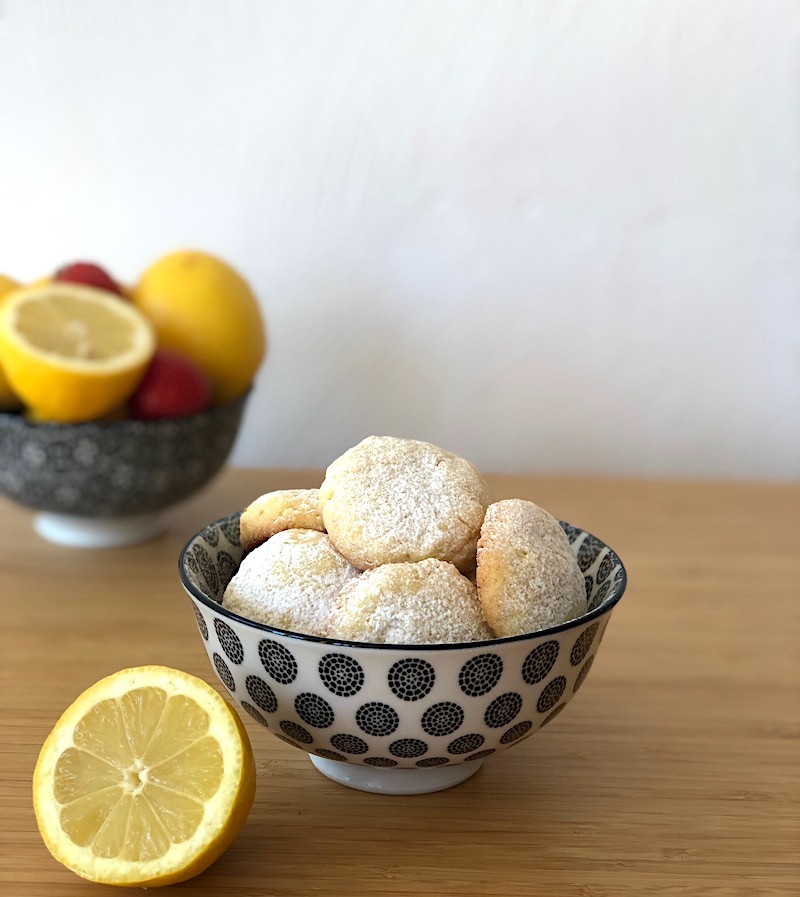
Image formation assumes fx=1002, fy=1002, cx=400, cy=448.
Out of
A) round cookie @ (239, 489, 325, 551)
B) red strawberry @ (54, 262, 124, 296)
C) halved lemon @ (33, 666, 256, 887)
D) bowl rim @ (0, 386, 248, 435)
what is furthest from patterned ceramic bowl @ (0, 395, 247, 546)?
halved lemon @ (33, 666, 256, 887)

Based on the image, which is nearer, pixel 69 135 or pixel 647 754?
pixel 647 754

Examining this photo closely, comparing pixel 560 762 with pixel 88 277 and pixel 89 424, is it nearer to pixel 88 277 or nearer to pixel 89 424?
pixel 89 424

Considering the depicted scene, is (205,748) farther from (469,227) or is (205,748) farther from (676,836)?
(469,227)

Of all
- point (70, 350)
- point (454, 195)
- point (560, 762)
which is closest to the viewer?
point (560, 762)

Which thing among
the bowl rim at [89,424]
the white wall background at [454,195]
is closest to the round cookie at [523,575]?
the bowl rim at [89,424]

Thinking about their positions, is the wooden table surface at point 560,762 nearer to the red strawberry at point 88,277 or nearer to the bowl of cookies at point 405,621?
the bowl of cookies at point 405,621

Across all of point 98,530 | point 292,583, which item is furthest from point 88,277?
point 292,583

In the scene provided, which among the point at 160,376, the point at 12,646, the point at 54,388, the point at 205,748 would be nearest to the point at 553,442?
the point at 160,376
